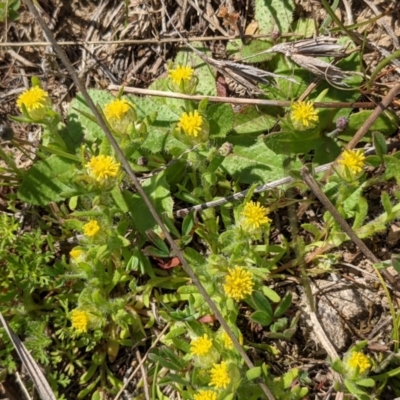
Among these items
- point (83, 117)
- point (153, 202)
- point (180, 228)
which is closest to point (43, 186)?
point (83, 117)

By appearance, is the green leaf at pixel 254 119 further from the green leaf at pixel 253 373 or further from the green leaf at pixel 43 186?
the green leaf at pixel 253 373

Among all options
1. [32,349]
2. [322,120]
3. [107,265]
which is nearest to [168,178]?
[107,265]

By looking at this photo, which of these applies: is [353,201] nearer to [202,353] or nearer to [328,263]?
[328,263]

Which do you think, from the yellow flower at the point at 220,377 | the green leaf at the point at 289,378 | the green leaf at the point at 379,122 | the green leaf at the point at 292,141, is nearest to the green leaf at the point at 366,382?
the green leaf at the point at 289,378

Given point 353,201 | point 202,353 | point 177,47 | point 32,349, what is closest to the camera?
point 202,353

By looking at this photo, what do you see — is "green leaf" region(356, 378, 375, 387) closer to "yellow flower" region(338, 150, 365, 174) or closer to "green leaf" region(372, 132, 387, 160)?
"yellow flower" region(338, 150, 365, 174)

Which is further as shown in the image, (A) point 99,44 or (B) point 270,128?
(A) point 99,44

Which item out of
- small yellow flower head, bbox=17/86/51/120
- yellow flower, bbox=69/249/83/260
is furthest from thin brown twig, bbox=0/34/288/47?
yellow flower, bbox=69/249/83/260
